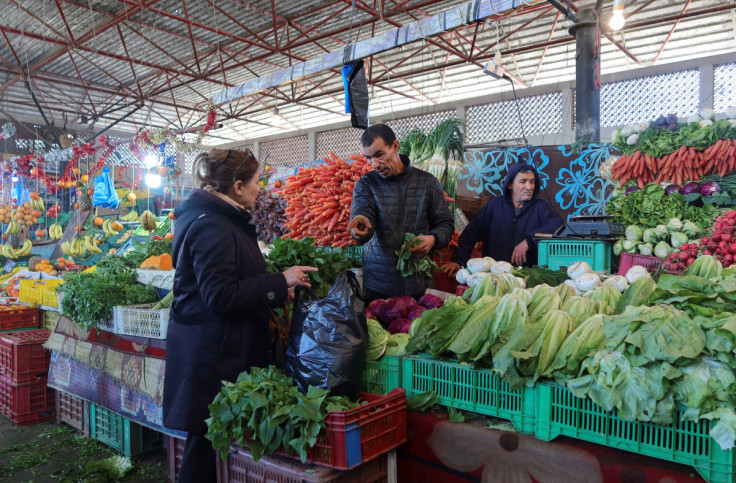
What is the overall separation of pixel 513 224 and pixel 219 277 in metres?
2.61

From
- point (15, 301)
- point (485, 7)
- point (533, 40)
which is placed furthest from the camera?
point (533, 40)

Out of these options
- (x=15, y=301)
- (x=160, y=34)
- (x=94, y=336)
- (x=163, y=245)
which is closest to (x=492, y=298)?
(x=94, y=336)

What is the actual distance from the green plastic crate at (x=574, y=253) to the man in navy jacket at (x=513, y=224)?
0.94ft

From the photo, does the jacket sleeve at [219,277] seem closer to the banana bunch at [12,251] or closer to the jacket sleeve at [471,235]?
the jacket sleeve at [471,235]

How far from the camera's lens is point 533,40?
1172cm

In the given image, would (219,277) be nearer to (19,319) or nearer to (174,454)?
(174,454)

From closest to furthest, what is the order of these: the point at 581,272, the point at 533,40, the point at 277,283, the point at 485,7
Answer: the point at 277,283 < the point at 581,272 < the point at 485,7 < the point at 533,40

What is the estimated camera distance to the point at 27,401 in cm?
432

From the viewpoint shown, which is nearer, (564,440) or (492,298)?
(564,440)

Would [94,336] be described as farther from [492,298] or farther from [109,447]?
[492,298]

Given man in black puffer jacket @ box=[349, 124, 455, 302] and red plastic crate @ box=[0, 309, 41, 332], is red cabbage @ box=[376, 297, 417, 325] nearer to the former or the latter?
man in black puffer jacket @ box=[349, 124, 455, 302]

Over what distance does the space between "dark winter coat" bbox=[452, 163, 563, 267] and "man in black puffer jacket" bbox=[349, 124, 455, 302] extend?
0.92 meters

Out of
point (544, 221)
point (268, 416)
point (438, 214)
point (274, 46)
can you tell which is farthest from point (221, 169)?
point (274, 46)

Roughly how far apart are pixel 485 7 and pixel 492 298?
368cm
